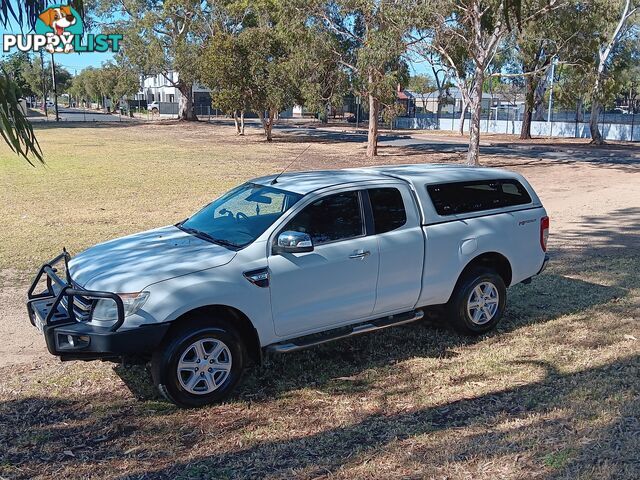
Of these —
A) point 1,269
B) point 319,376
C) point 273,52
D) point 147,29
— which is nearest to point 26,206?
point 1,269

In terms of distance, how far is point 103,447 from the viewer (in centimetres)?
427

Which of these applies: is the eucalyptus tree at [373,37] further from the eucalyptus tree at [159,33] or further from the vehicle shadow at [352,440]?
the eucalyptus tree at [159,33]

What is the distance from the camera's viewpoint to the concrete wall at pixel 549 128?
4611 centimetres

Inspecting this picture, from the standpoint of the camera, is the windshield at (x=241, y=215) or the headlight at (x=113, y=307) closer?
the headlight at (x=113, y=307)

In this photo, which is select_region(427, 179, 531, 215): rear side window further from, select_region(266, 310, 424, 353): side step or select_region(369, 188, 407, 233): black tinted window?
select_region(266, 310, 424, 353): side step

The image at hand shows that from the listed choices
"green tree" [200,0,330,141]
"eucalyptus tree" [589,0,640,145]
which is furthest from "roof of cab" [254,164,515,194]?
"green tree" [200,0,330,141]

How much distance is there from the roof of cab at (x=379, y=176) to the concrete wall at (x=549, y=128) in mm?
44375

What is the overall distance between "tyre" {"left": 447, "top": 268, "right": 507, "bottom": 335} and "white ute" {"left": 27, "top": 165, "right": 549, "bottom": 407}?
0.01 m

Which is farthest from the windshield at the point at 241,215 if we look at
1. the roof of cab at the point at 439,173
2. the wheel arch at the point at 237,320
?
the roof of cab at the point at 439,173

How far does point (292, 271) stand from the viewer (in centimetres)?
510

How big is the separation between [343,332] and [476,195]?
2.06 metres

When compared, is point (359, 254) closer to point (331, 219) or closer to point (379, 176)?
point (331, 219)

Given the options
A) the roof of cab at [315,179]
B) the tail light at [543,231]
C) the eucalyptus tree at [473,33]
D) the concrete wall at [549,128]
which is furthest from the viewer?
the concrete wall at [549,128]

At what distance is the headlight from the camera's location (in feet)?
14.9
